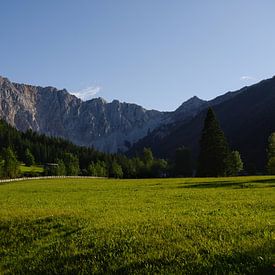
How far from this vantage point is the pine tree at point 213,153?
111 m

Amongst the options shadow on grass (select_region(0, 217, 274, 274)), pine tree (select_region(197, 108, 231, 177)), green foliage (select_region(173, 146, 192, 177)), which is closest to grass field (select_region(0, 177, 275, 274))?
shadow on grass (select_region(0, 217, 274, 274))

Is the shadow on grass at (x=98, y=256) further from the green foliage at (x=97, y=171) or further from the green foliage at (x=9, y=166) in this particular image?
the green foliage at (x=97, y=171)

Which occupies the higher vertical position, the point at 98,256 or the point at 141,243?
the point at 141,243

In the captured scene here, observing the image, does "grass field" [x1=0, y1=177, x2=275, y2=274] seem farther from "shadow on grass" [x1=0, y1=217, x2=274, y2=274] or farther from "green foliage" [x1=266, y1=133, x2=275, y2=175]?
"green foliage" [x1=266, y1=133, x2=275, y2=175]

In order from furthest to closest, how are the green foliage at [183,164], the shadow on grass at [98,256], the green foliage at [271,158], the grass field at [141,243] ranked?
the green foliage at [183,164], the green foliage at [271,158], the grass field at [141,243], the shadow on grass at [98,256]

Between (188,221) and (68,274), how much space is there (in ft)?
22.0

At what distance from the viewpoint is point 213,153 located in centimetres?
11138

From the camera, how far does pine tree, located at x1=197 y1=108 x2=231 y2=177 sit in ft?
365

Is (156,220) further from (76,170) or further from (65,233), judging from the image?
(76,170)

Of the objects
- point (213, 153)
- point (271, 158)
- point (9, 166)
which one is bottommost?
point (271, 158)

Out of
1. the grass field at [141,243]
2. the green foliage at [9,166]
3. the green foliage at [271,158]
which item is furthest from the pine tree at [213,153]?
the grass field at [141,243]

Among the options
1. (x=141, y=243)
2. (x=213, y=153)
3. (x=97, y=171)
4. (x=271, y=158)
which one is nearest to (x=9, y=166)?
(x=97, y=171)

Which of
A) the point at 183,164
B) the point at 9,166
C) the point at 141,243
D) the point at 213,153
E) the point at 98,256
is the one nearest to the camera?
the point at 98,256

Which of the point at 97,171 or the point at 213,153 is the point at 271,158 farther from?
the point at 97,171
